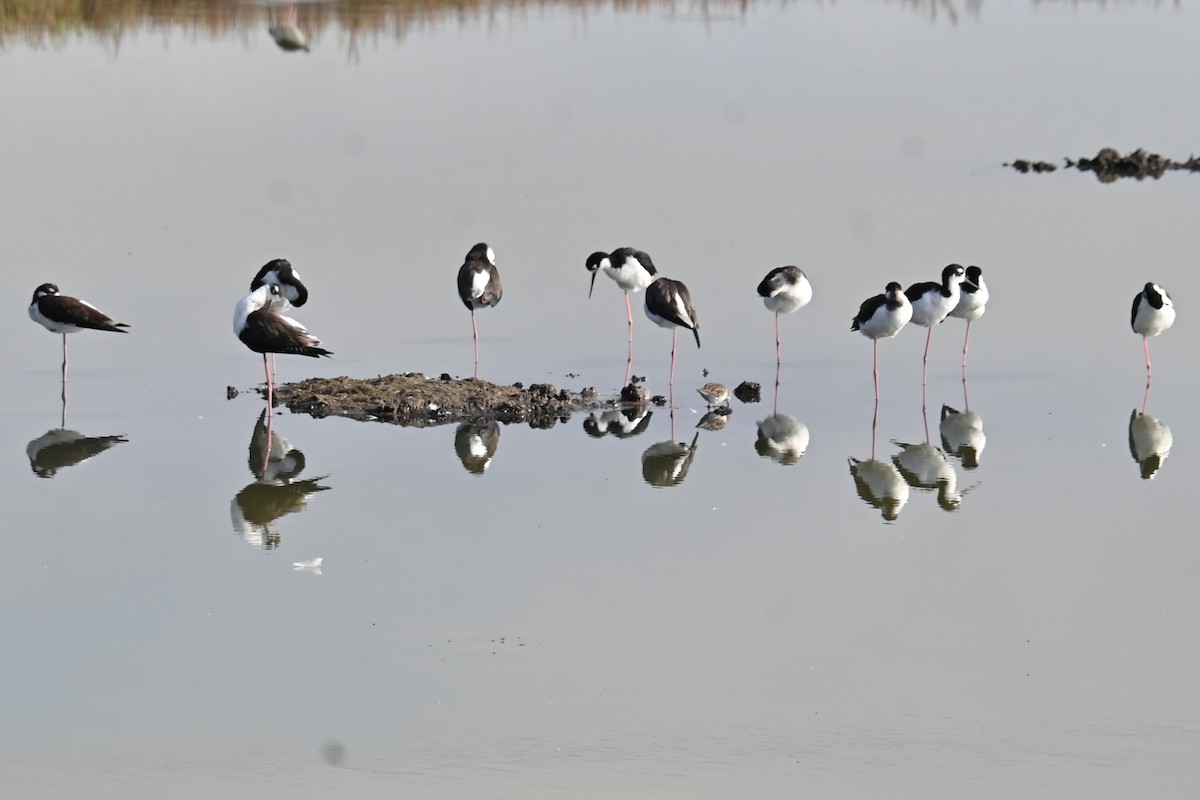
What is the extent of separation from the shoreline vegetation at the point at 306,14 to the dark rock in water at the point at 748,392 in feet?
62.8

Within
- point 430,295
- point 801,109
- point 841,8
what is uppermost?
point 841,8

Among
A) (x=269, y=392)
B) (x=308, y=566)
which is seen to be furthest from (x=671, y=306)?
(x=308, y=566)

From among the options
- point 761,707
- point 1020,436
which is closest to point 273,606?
point 761,707

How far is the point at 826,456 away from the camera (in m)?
13.0

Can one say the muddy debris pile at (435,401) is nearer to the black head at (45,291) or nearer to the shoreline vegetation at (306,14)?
the black head at (45,291)

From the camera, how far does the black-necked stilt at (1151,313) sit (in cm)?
1548

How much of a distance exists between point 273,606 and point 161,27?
25.9 meters

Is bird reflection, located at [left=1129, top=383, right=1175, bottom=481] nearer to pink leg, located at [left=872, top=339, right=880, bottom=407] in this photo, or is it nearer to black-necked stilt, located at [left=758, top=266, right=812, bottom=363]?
pink leg, located at [left=872, top=339, right=880, bottom=407]

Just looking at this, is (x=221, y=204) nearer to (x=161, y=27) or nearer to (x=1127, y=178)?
(x=1127, y=178)

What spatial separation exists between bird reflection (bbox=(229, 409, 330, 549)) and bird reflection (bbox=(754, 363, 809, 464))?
293cm

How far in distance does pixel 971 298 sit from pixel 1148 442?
3.09 metres

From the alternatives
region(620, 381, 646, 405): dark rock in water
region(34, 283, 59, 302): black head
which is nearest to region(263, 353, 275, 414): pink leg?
region(34, 283, 59, 302): black head

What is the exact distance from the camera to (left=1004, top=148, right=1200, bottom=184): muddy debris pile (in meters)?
24.2

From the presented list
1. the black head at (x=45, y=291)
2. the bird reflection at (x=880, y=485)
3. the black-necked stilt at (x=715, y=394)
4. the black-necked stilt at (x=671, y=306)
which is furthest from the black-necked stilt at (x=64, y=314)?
the bird reflection at (x=880, y=485)
